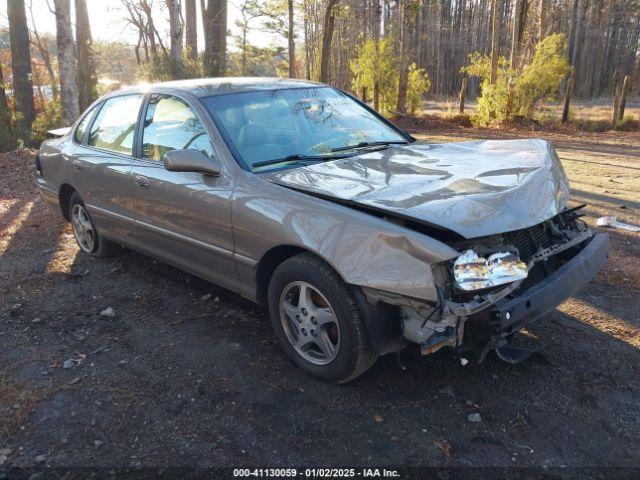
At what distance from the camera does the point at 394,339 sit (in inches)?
111

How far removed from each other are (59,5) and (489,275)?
1285cm

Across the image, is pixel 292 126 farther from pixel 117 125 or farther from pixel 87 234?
pixel 87 234

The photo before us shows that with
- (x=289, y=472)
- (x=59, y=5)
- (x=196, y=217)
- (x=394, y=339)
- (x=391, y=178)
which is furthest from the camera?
(x=59, y=5)

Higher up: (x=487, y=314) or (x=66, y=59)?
(x=66, y=59)

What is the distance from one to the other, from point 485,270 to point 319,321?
0.97 metres

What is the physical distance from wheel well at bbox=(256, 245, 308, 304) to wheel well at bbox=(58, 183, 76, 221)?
9.86ft

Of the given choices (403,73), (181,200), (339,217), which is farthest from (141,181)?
(403,73)

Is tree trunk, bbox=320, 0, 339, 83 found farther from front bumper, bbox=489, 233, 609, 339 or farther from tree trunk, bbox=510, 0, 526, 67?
front bumper, bbox=489, 233, 609, 339

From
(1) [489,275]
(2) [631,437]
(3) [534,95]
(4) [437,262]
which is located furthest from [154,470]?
(3) [534,95]

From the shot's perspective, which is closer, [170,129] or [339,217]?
[339,217]

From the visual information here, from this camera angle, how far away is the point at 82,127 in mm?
5312

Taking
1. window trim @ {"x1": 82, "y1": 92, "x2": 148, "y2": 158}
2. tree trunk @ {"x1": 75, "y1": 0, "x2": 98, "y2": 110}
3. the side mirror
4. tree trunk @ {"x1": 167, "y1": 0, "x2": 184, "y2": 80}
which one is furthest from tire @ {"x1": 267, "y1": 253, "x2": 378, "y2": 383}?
tree trunk @ {"x1": 75, "y1": 0, "x2": 98, "y2": 110}

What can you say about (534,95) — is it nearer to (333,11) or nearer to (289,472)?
(333,11)

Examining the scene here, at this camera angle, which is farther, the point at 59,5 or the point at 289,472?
the point at 59,5
